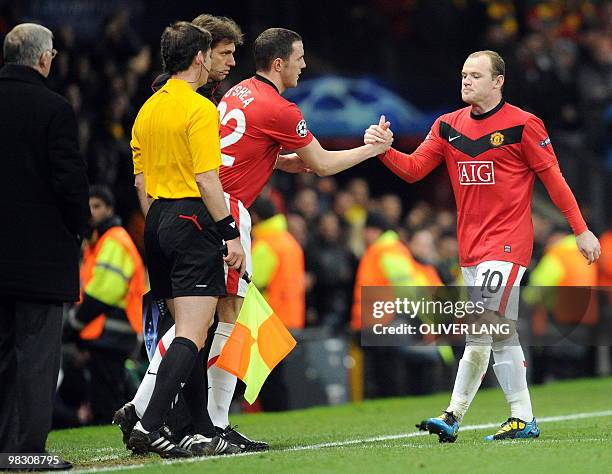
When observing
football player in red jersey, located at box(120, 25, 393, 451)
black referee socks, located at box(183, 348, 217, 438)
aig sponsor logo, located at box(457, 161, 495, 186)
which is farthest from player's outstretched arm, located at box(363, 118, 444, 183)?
black referee socks, located at box(183, 348, 217, 438)

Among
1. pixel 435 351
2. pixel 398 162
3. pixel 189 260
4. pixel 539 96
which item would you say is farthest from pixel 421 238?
pixel 189 260

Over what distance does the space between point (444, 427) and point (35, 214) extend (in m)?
2.98

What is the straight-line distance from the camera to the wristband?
26.0 ft

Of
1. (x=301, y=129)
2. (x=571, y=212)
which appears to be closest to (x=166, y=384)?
(x=301, y=129)

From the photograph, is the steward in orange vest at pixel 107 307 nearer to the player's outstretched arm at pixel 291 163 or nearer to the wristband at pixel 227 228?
the player's outstretched arm at pixel 291 163

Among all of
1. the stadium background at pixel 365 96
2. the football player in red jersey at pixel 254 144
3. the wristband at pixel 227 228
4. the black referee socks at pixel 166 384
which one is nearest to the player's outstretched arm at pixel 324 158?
the football player in red jersey at pixel 254 144

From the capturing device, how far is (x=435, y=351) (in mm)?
16688

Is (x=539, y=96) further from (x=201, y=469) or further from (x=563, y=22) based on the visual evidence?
(x=201, y=469)

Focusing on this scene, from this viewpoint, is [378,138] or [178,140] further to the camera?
[378,138]

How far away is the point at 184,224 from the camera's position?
26.2 ft

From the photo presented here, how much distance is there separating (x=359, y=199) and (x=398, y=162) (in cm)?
1065

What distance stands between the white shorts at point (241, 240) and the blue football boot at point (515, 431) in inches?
75.4

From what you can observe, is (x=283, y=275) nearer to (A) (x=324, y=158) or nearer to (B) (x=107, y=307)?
(B) (x=107, y=307)

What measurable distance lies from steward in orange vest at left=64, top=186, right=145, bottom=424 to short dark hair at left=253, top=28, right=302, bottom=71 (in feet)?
13.0
